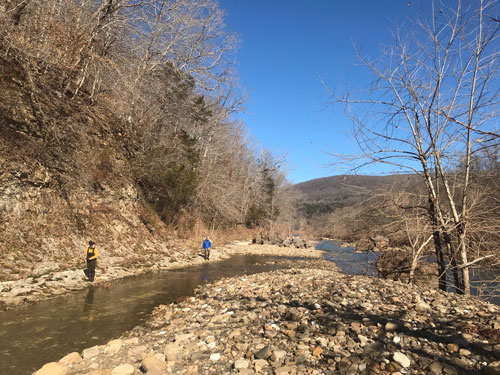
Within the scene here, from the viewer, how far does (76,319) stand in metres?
7.12

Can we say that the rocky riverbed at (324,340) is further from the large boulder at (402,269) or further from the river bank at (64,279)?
the river bank at (64,279)

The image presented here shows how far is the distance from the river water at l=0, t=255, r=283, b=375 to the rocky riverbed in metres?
0.73

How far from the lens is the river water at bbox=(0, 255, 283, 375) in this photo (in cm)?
523

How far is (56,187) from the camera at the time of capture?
501 inches

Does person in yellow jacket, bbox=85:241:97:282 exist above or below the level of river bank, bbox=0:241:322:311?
above

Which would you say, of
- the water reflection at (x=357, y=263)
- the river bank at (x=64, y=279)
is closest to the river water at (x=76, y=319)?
the river bank at (x=64, y=279)

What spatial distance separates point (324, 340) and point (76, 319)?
6181 mm

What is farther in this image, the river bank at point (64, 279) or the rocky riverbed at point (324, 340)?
the river bank at point (64, 279)

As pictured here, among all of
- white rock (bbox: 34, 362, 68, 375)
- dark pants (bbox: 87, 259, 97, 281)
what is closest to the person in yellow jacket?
dark pants (bbox: 87, 259, 97, 281)

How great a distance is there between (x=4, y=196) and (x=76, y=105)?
637 centimetres

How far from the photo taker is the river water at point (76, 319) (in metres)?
5.23

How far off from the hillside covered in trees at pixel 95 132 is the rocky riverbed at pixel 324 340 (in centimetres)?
671

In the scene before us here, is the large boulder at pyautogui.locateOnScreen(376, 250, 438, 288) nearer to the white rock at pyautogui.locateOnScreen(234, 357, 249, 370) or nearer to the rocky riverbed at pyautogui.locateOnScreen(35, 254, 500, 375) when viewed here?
the rocky riverbed at pyautogui.locateOnScreen(35, 254, 500, 375)

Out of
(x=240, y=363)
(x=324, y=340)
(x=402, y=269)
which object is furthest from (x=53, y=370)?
(x=402, y=269)
